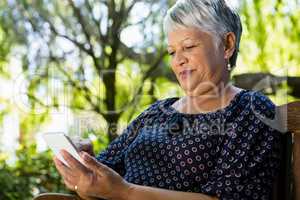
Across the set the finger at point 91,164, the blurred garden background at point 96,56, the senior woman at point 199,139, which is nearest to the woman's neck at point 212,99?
the senior woman at point 199,139

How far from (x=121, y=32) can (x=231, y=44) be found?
2.29 metres

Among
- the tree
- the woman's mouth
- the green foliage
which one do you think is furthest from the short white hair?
the tree

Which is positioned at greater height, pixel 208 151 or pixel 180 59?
pixel 180 59

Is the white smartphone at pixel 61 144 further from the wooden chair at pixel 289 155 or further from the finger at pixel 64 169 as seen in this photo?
the wooden chair at pixel 289 155

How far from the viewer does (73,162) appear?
1660 millimetres

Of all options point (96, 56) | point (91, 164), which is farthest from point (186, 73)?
point (96, 56)

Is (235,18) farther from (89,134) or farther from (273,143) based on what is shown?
(89,134)

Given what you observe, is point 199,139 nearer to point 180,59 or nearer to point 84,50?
point 180,59

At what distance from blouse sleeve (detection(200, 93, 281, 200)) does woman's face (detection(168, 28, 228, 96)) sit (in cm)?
Result: 24

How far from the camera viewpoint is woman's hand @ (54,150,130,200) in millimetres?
1647

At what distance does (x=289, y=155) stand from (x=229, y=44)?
43 cm

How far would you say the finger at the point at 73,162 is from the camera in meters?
1.65

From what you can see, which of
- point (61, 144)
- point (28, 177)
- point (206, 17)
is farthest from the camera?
point (28, 177)

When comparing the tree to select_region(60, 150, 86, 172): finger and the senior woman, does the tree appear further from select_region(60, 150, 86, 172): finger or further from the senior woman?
select_region(60, 150, 86, 172): finger
